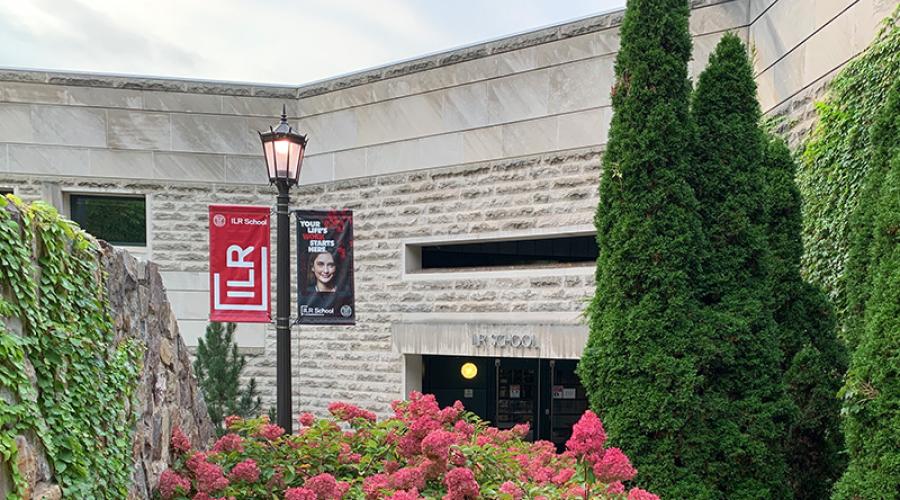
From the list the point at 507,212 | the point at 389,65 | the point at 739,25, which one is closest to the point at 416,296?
the point at 507,212

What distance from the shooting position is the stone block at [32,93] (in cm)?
882

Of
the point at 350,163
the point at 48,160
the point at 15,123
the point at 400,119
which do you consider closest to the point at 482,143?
the point at 400,119

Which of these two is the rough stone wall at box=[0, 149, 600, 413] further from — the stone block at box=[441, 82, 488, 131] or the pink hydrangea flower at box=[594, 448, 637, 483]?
the pink hydrangea flower at box=[594, 448, 637, 483]

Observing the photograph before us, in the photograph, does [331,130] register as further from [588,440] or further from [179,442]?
[588,440]

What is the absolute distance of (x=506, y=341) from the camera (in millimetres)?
7770

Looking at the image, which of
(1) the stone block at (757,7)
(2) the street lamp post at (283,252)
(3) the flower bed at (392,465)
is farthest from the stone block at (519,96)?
(3) the flower bed at (392,465)

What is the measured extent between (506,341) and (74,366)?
5973mm

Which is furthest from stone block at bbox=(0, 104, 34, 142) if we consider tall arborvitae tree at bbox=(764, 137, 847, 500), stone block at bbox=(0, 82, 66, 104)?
tall arborvitae tree at bbox=(764, 137, 847, 500)

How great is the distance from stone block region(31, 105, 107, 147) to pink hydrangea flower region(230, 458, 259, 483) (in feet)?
26.5

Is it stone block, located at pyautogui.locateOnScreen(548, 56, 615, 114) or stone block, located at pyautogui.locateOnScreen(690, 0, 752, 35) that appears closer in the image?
stone block, located at pyautogui.locateOnScreen(690, 0, 752, 35)

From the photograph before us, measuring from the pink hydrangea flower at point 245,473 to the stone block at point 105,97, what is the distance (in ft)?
26.7

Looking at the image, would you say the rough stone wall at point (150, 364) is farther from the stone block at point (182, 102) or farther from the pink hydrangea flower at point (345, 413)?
the stone block at point (182, 102)

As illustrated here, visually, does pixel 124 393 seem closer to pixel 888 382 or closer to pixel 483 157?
pixel 888 382

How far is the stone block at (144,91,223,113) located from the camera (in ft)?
30.3
